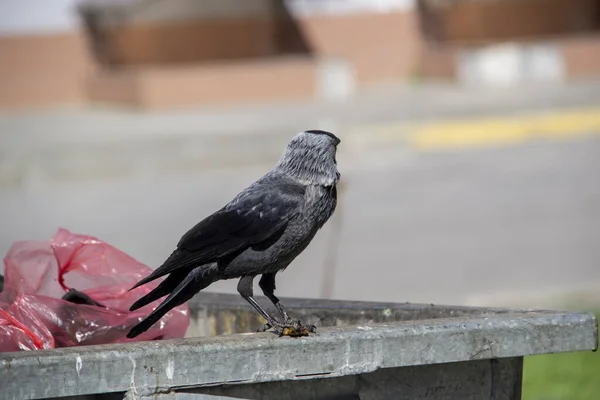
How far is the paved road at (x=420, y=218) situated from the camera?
25.7 ft

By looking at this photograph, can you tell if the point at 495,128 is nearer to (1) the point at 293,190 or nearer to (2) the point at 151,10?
(2) the point at 151,10

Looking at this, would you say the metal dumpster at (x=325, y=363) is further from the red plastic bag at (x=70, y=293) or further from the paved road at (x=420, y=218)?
the paved road at (x=420, y=218)

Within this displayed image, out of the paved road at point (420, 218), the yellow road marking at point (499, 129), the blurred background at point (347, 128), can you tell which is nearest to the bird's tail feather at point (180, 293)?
the blurred background at point (347, 128)

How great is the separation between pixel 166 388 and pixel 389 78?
1950cm

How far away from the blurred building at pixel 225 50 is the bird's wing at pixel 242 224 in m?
15.0

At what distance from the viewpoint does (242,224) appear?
2.87 m

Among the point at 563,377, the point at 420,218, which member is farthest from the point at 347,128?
the point at 563,377

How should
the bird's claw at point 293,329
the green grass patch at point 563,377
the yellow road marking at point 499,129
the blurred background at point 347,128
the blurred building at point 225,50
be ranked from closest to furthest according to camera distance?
the bird's claw at point 293,329 < the green grass patch at point 563,377 < the blurred background at point 347,128 < the yellow road marking at point 499,129 < the blurred building at point 225,50

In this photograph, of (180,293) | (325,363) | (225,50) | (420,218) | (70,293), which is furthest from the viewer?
(225,50)

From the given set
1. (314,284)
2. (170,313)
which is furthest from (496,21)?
(170,313)

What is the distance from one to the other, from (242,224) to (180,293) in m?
0.24

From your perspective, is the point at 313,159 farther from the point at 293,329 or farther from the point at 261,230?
the point at 293,329

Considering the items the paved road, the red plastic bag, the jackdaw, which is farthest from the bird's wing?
the paved road

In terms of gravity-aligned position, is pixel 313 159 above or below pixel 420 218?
below
